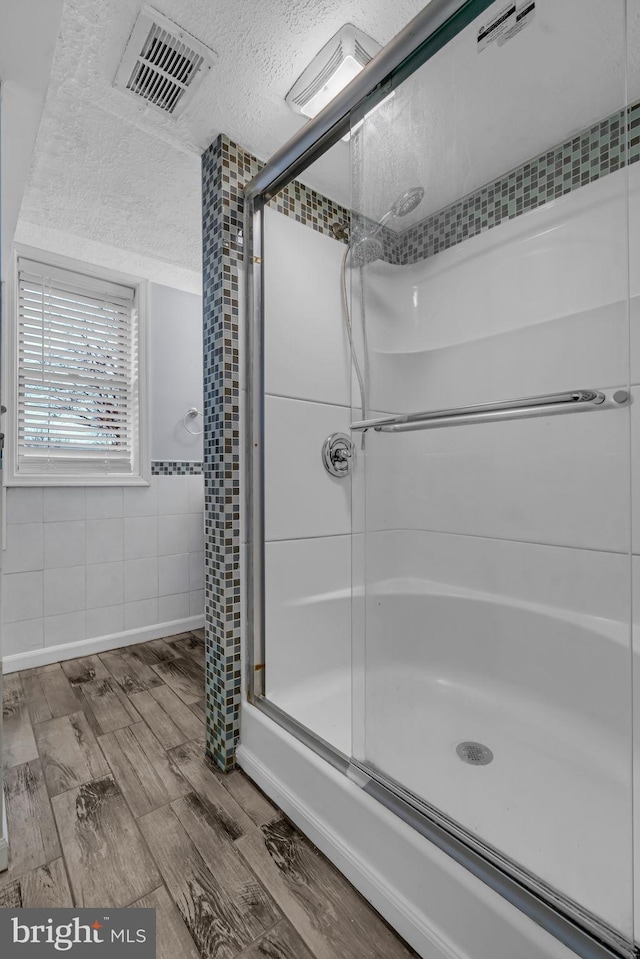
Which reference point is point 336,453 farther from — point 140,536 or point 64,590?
point 64,590

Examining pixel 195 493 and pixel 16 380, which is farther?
pixel 195 493

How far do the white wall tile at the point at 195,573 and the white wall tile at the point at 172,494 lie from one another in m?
0.30

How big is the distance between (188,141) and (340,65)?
0.59 meters

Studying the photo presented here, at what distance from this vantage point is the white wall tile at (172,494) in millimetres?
2716

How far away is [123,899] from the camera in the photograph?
1.01m

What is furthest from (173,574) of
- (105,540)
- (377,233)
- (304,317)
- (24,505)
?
(377,233)

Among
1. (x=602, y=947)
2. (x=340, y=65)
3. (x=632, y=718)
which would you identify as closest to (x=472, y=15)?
(x=340, y=65)

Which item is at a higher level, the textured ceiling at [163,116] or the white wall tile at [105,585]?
the textured ceiling at [163,116]

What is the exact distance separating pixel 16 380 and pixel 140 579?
125cm

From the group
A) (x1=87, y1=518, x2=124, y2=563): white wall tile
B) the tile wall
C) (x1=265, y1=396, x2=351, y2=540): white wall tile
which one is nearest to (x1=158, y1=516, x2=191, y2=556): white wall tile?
the tile wall

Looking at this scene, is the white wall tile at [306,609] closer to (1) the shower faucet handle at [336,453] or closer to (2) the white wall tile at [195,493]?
(1) the shower faucet handle at [336,453]

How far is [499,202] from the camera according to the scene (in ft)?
4.08

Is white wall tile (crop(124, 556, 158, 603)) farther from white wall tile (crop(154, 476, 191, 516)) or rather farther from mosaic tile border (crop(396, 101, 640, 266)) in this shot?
mosaic tile border (crop(396, 101, 640, 266))

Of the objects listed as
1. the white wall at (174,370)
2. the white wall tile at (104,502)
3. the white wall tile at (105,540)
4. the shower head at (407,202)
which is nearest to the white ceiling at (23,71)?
the shower head at (407,202)
